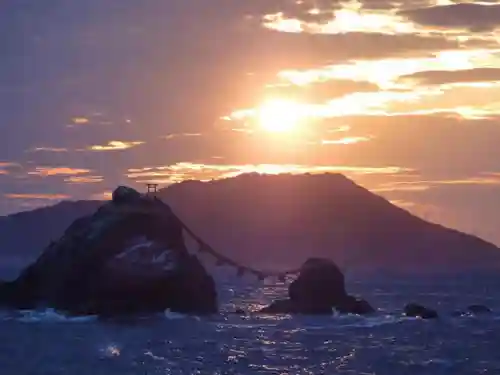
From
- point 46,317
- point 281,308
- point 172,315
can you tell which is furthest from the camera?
point 281,308

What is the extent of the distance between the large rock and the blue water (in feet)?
8.01

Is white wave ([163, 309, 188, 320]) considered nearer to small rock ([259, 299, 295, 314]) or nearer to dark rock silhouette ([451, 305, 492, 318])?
small rock ([259, 299, 295, 314])

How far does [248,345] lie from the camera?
7581 cm

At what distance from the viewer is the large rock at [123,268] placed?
101m

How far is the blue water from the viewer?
62938 mm

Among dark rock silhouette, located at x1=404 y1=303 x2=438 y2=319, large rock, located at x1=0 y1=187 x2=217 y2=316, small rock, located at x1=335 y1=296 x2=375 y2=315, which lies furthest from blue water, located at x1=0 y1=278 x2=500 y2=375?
small rock, located at x1=335 y1=296 x2=375 y2=315

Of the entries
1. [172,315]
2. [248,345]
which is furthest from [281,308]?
[248,345]

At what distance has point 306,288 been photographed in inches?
4365

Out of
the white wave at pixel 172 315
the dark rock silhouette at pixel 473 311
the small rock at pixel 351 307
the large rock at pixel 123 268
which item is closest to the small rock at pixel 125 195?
the large rock at pixel 123 268

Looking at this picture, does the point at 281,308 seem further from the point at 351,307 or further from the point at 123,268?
the point at 123,268

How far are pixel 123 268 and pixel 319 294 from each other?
21.3 metres

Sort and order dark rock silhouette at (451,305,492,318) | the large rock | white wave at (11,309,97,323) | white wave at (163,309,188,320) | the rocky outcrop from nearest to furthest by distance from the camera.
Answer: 1. white wave at (11,309,97,323)
2. white wave at (163,309,188,320)
3. the large rock
4. the rocky outcrop
5. dark rock silhouette at (451,305,492,318)

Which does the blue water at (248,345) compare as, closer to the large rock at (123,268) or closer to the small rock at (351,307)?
the large rock at (123,268)

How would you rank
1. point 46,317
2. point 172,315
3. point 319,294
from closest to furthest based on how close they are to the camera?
point 46,317 < point 172,315 < point 319,294
